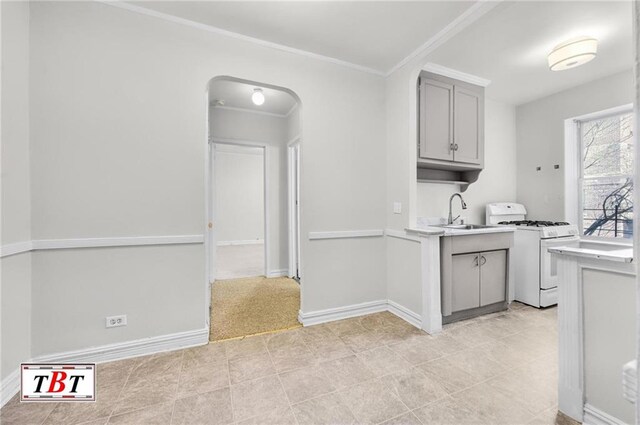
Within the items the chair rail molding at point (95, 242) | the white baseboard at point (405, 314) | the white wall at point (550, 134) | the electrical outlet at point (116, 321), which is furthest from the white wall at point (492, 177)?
the electrical outlet at point (116, 321)

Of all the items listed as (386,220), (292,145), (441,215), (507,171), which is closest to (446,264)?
(386,220)

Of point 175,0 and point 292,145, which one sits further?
point 292,145

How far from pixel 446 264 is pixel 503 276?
0.87 metres

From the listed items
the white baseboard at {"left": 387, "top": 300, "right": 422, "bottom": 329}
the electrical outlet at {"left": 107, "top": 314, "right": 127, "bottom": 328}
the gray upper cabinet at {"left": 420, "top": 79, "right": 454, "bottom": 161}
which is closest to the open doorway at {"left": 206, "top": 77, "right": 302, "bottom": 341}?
the electrical outlet at {"left": 107, "top": 314, "right": 127, "bottom": 328}

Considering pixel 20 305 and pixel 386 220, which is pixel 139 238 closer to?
pixel 20 305

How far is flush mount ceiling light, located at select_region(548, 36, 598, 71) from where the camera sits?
226cm

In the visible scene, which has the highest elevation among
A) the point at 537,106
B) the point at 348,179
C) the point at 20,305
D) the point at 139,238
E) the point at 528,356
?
the point at 537,106

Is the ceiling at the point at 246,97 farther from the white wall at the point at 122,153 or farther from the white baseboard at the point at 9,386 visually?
the white baseboard at the point at 9,386

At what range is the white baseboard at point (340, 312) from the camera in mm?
2549

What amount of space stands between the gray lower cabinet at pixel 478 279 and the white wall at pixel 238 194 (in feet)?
18.3

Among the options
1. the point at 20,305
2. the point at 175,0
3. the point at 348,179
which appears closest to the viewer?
the point at 20,305

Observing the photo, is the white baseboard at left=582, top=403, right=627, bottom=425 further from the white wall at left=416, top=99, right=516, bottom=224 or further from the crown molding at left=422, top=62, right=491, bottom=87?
the crown molding at left=422, top=62, right=491, bottom=87

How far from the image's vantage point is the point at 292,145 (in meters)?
4.07

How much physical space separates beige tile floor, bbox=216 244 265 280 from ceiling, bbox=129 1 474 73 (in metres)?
3.38
